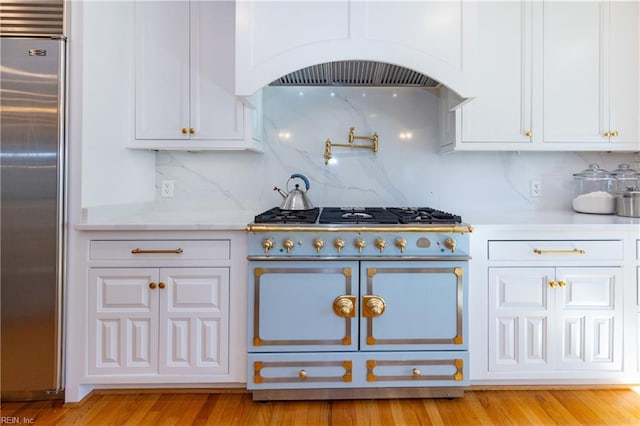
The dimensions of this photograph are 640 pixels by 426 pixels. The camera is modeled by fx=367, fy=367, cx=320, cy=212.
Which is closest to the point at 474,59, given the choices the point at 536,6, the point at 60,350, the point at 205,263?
the point at 536,6

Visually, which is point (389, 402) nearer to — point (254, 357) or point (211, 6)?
point (254, 357)

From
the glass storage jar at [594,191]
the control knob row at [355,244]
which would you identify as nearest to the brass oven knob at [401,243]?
the control knob row at [355,244]

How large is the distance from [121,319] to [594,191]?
2.86 meters

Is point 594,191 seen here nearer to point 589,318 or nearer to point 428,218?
point 589,318

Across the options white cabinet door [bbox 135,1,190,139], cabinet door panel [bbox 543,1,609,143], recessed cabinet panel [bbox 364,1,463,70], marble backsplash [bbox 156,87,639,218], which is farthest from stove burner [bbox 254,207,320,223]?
cabinet door panel [bbox 543,1,609,143]

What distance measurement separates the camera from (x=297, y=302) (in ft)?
5.81

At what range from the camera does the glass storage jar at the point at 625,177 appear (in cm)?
229

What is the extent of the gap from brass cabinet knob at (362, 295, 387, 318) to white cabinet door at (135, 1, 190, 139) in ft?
4.44

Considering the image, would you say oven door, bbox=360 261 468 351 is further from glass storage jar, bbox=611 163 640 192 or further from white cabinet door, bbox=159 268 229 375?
glass storage jar, bbox=611 163 640 192

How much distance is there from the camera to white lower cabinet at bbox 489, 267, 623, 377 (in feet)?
6.03

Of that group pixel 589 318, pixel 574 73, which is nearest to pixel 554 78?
pixel 574 73

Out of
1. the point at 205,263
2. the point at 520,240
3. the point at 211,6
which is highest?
the point at 211,6

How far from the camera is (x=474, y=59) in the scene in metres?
1.81

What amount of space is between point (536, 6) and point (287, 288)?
2092 millimetres
